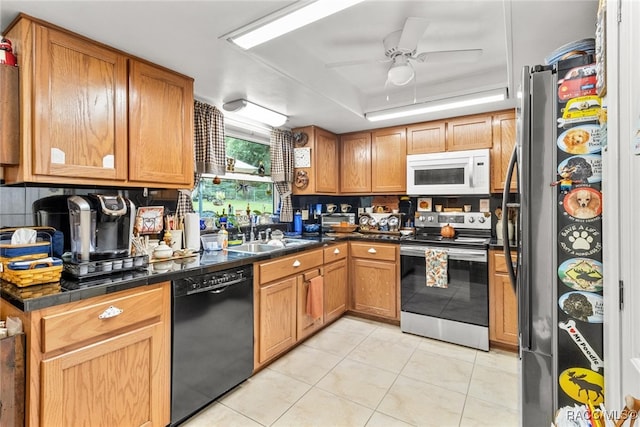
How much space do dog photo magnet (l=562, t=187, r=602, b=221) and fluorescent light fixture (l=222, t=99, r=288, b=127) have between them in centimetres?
219

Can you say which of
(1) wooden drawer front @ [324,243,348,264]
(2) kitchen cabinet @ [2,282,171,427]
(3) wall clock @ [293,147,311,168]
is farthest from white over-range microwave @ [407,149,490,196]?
(2) kitchen cabinet @ [2,282,171,427]

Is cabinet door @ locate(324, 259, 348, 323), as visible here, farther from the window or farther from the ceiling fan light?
the ceiling fan light

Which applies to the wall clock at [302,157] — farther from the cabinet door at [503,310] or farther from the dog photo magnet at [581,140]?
the dog photo magnet at [581,140]

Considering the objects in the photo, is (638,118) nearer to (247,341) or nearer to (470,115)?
(247,341)

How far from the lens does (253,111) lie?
2666 millimetres

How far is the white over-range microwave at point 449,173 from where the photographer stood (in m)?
2.93

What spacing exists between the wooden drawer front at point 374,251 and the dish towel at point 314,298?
68 cm

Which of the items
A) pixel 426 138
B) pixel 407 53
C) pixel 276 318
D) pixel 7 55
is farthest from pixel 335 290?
pixel 7 55

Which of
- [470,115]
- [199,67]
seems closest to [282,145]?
[199,67]

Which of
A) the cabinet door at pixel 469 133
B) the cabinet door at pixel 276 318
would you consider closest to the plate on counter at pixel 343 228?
the cabinet door at pixel 276 318

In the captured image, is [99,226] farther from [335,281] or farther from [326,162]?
[326,162]

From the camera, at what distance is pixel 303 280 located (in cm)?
273

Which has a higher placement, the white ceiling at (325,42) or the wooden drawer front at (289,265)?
the white ceiling at (325,42)

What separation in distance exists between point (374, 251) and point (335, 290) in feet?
1.83
